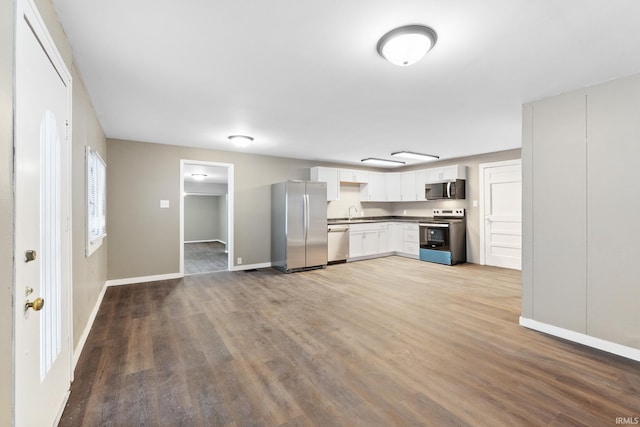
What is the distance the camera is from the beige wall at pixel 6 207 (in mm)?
1037

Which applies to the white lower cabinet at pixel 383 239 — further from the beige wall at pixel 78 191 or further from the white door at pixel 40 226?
the white door at pixel 40 226

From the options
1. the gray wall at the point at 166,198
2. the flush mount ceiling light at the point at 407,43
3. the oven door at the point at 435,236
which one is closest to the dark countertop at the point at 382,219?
the oven door at the point at 435,236

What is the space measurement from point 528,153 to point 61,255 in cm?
408

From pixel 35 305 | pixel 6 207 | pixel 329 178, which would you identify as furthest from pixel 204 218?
pixel 6 207

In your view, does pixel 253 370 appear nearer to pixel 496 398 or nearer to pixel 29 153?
pixel 496 398

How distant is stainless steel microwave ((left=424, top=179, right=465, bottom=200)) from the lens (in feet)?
20.4

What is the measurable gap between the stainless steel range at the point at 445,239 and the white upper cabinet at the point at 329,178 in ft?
6.99

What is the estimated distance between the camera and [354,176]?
7.19 m

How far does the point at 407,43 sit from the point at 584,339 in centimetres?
301

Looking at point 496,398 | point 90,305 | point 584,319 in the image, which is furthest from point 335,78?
point 90,305

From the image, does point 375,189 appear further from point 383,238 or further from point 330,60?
point 330,60

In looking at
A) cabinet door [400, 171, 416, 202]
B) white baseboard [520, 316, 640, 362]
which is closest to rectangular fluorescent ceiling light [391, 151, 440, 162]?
cabinet door [400, 171, 416, 202]

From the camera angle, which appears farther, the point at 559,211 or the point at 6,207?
the point at 559,211

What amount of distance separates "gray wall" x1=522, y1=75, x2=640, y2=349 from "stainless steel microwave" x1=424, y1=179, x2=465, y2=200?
3.25 metres
